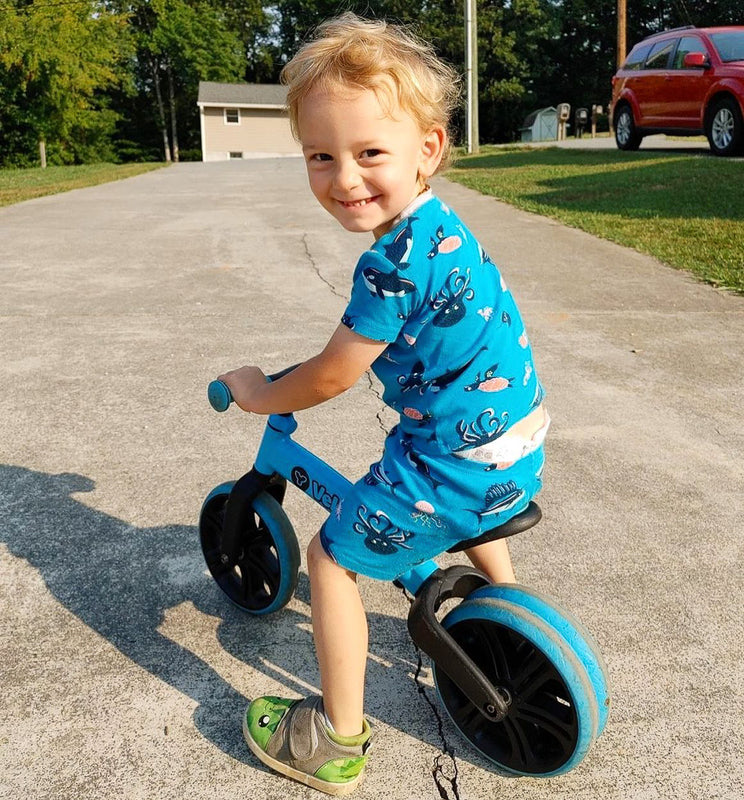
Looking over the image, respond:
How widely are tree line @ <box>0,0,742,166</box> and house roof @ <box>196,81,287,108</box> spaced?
4.25 metres

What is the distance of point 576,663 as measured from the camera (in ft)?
5.74

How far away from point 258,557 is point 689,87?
12709 mm

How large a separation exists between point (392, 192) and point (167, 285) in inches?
199

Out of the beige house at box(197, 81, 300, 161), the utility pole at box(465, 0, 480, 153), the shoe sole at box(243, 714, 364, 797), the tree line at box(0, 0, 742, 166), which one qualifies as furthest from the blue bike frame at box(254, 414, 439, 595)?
the beige house at box(197, 81, 300, 161)

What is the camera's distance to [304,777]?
73.9 inches

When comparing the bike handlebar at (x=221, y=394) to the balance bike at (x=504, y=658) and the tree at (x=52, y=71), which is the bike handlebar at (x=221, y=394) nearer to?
the balance bike at (x=504, y=658)

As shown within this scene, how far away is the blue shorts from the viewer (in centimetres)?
176

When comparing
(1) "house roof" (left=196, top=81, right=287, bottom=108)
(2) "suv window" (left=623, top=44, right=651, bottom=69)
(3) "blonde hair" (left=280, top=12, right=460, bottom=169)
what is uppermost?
(1) "house roof" (left=196, top=81, right=287, bottom=108)

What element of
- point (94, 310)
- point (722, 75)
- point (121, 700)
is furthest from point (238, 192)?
point (121, 700)

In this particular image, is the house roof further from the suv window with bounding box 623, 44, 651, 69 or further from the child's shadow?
the child's shadow

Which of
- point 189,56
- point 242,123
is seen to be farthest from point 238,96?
point 189,56

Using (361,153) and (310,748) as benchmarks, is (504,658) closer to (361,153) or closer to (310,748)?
(310,748)

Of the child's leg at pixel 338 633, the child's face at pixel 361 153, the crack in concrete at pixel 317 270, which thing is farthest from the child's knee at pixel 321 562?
the crack in concrete at pixel 317 270

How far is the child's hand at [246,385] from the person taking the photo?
1.98 metres
